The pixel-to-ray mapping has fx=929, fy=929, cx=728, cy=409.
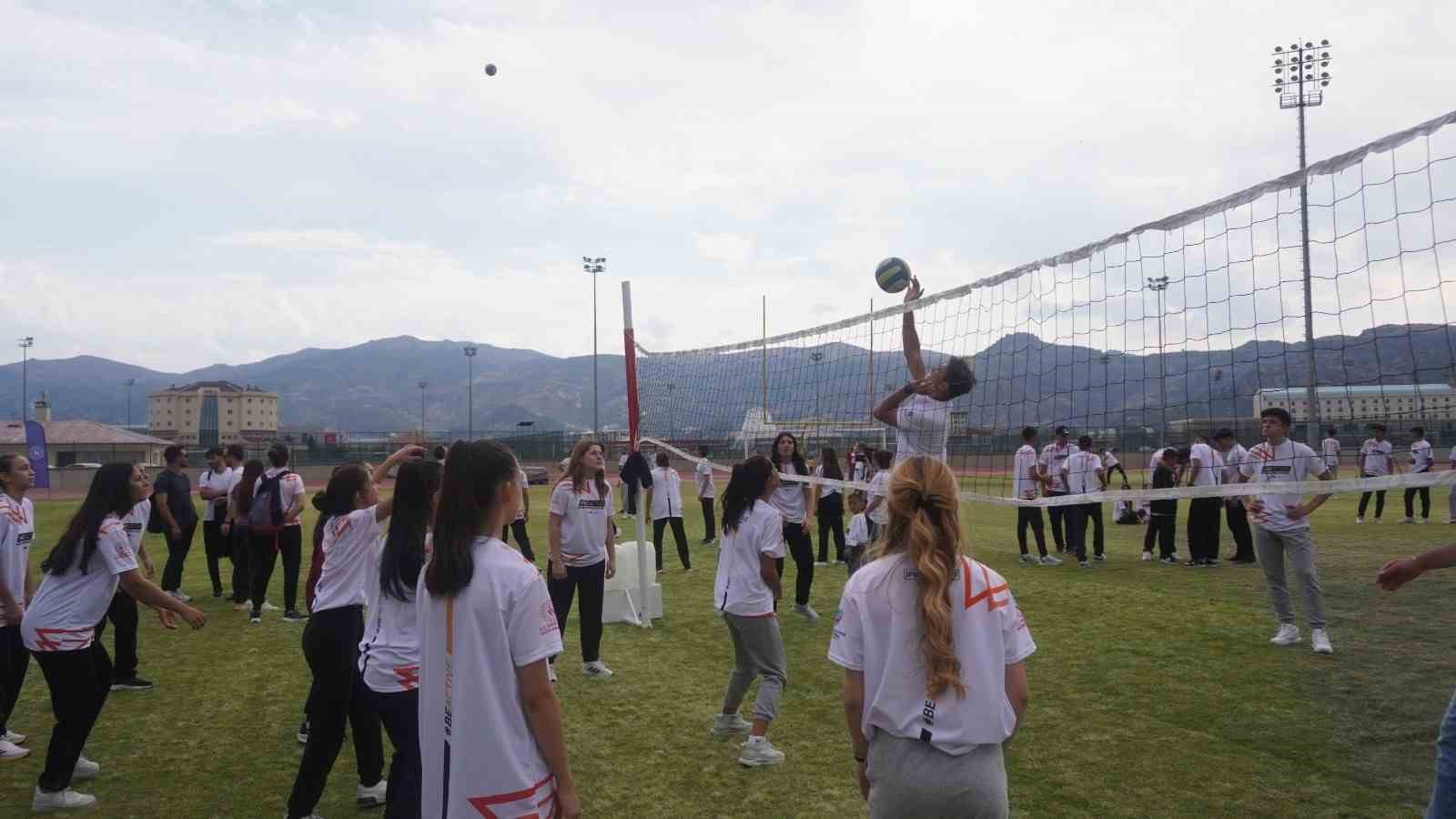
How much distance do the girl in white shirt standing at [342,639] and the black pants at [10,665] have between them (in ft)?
6.74

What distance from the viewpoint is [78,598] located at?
186 inches

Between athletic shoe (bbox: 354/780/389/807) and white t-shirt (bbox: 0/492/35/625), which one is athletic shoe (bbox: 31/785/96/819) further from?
athletic shoe (bbox: 354/780/389/807)

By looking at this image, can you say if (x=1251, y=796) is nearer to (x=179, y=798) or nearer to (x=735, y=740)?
(x=735, y=740)

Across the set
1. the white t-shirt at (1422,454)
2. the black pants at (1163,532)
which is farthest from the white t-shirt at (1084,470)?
the white t-shirt at (1422,454)

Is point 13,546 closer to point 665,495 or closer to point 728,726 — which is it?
point 728,726

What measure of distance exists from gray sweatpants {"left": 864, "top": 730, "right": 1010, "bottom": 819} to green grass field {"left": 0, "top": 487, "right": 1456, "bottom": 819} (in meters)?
2.29

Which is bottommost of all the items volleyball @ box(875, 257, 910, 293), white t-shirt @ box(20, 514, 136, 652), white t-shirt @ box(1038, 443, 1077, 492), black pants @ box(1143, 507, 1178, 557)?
black pants @ box(1143, 507, 1178, 557)

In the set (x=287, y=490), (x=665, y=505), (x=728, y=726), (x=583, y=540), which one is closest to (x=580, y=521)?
(x=583, y=540)

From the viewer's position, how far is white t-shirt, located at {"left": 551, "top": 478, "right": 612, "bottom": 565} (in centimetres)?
700

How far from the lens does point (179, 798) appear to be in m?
5.03

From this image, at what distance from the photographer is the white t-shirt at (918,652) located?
2.53 metres

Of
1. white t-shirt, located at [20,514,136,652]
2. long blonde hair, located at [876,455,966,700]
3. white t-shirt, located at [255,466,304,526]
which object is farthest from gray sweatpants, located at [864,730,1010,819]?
white t-shirt, located at [255,466,304,526]

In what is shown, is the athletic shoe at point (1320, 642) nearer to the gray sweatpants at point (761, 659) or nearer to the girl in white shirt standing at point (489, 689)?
the gray sweatpants at point (761, 659)

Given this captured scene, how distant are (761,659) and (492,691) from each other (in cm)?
319
